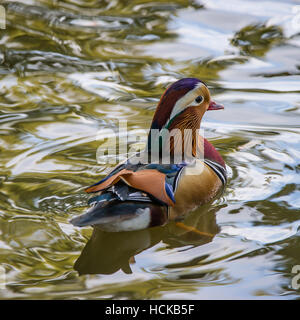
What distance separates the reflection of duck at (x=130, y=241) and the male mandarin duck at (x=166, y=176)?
9 cm

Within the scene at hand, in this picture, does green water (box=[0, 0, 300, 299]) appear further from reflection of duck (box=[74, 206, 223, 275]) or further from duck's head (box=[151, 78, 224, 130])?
duck's head (box=[151, 78, 224, 130])

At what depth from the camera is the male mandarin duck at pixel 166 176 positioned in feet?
15.1

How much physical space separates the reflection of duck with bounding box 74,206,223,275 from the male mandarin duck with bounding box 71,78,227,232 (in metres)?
0.09

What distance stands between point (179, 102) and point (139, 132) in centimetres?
136

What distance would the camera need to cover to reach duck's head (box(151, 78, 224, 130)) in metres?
5.06

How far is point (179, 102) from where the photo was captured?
16.9 ft

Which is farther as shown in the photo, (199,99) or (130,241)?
(199,99)

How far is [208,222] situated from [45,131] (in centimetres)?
218

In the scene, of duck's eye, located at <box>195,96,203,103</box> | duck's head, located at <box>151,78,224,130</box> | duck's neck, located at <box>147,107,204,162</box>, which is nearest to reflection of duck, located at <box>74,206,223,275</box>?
duck's neck, located at <box>147,107,204,162</box>

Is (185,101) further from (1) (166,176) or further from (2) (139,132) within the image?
(2) (139,132)

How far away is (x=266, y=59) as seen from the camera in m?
7.89

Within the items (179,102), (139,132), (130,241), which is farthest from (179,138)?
(139,132)

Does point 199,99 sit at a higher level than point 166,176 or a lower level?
higher

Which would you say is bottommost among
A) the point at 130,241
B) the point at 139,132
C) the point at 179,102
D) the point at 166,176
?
the point at 130,241
